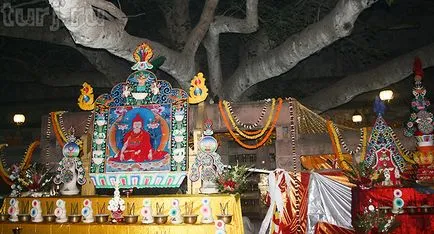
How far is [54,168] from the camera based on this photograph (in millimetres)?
8844

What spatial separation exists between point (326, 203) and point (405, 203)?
4.97ft

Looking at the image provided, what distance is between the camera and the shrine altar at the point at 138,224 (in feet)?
22.4

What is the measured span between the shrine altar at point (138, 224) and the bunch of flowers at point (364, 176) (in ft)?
8.45

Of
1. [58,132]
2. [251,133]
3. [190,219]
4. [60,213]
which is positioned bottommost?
[190,219]

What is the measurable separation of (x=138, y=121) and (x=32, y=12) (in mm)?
4563

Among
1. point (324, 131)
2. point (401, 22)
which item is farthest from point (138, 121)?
point (401, 22)

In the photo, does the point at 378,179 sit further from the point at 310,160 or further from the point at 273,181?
the point at 310,160

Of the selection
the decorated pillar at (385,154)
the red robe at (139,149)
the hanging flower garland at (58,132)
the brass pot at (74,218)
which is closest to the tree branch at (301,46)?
the decorated pillar at (385,154)

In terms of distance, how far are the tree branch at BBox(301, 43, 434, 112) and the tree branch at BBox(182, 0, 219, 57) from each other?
4222 millimetres

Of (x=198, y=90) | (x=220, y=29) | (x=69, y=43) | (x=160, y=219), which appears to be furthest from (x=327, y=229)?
(x=69, y=43)

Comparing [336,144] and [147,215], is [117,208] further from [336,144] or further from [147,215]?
[336,144]

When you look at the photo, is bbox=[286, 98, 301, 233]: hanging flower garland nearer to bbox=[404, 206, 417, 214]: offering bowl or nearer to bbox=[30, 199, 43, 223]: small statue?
bbox=[404, 206, 417, 214]: offering bowl

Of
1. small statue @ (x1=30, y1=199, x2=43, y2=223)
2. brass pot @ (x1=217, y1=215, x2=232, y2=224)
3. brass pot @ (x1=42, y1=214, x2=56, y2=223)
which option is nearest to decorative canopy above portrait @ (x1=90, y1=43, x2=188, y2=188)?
brass pot @ (x1=42, y1=214, x2=56, y2=223)

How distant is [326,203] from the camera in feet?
25.5
